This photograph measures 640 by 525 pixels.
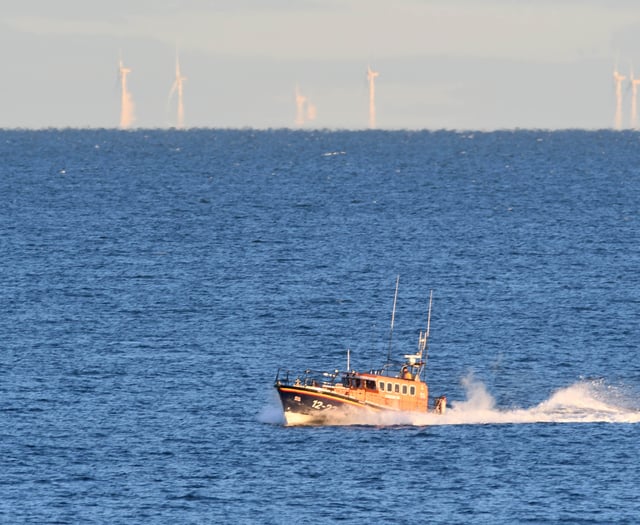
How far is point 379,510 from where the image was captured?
7325 cm

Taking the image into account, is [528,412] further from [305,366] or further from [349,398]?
[305,366]

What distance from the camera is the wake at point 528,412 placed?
300ft

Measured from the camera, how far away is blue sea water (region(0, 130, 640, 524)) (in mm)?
75750

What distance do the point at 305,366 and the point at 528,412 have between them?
19.0 metres

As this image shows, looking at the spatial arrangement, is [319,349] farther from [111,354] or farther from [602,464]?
[602,464]

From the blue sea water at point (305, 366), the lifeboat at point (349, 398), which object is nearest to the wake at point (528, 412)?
the blue sea water at point (305, 366)

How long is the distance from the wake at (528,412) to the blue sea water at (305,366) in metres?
0.23

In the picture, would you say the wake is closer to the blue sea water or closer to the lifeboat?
the blue sea water

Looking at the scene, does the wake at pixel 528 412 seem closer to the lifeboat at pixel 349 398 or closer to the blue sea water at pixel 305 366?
the blue sea water at pixel 305 366

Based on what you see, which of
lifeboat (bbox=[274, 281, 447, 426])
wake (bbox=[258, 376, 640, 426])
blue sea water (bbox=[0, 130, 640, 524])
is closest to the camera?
blue sea water (bbox=[0, 130, 640, 524])

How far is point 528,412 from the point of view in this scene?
313 feet

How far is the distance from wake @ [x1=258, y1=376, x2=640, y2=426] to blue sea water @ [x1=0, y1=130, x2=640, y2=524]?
23cm

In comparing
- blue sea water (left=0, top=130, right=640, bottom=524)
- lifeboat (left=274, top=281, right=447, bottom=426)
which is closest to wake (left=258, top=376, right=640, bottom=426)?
blue sea water (left=0, top=130, right=640, bottom=524)

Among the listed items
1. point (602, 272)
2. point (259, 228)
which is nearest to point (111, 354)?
point (602, 272)
